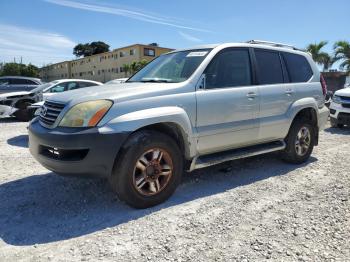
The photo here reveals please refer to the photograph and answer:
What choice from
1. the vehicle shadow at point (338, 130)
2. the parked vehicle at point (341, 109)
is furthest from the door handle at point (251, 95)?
the parked vehicle at point (341, 109)

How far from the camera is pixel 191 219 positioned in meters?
3.53

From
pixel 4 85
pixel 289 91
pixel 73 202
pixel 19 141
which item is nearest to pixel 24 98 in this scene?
pixel 4 85

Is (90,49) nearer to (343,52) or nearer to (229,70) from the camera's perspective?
(343,52)

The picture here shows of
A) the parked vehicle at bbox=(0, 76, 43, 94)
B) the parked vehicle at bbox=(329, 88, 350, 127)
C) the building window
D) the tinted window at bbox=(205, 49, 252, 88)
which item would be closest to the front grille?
the tinted window at bbox=(205, 49, 252, 88)

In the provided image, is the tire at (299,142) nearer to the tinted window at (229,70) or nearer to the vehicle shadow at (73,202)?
the vehicle shadow at (73,202)

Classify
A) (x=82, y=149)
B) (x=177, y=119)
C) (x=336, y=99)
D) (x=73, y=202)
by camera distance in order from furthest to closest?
(x=336, y=99), (x=73, y=202), (x=177, y=119), (x=82, y=149)

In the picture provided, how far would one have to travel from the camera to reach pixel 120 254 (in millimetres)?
2867

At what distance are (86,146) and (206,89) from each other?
1679mm

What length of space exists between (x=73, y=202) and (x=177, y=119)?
157 cm

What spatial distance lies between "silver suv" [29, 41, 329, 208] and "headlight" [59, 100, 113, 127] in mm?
10

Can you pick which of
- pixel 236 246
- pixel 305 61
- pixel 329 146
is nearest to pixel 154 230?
pixel 236 246

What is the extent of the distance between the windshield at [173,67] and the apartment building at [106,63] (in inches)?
1573

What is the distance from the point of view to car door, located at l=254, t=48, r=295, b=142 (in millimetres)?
4902

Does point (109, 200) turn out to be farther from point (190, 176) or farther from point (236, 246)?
point (236, 246)
